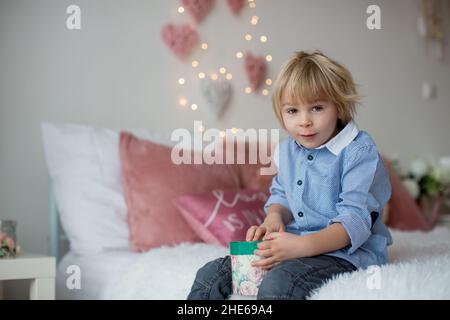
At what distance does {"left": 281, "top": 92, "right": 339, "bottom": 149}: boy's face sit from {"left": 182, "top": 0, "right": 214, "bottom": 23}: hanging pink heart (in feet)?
3.41

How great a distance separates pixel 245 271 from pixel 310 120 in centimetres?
33

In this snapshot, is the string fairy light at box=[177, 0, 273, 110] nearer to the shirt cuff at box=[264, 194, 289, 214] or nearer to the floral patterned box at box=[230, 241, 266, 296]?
the shirt cuff at box=[264, 194, 289, 214]

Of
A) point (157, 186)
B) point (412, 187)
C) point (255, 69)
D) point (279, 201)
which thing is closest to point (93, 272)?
point (157, 186)

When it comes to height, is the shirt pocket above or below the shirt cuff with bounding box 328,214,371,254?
above

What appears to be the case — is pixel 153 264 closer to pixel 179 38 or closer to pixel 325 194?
pixel 325 194

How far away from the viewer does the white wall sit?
207 centimetres

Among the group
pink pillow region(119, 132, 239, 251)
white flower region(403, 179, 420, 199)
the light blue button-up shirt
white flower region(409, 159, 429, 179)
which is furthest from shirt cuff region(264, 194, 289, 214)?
white flower region(409, 159, 429, 179)

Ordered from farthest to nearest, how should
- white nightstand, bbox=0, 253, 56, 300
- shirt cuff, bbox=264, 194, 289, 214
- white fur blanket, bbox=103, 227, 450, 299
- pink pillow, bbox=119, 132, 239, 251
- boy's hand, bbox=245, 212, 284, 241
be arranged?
pink pillow, bbox=119, 132, 239, 251
white nightstand, bbox=0, 253, 56, 300
shirt cuff, bbox=264, 194, 289, 214
boy's hand, bbox=245, 212, 284, 241
white fur blanket, bbox=103, 227, 450, 299

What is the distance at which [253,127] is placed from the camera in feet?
7.50

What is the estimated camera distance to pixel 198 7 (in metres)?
2.24

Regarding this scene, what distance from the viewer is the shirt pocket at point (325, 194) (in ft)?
4.29
